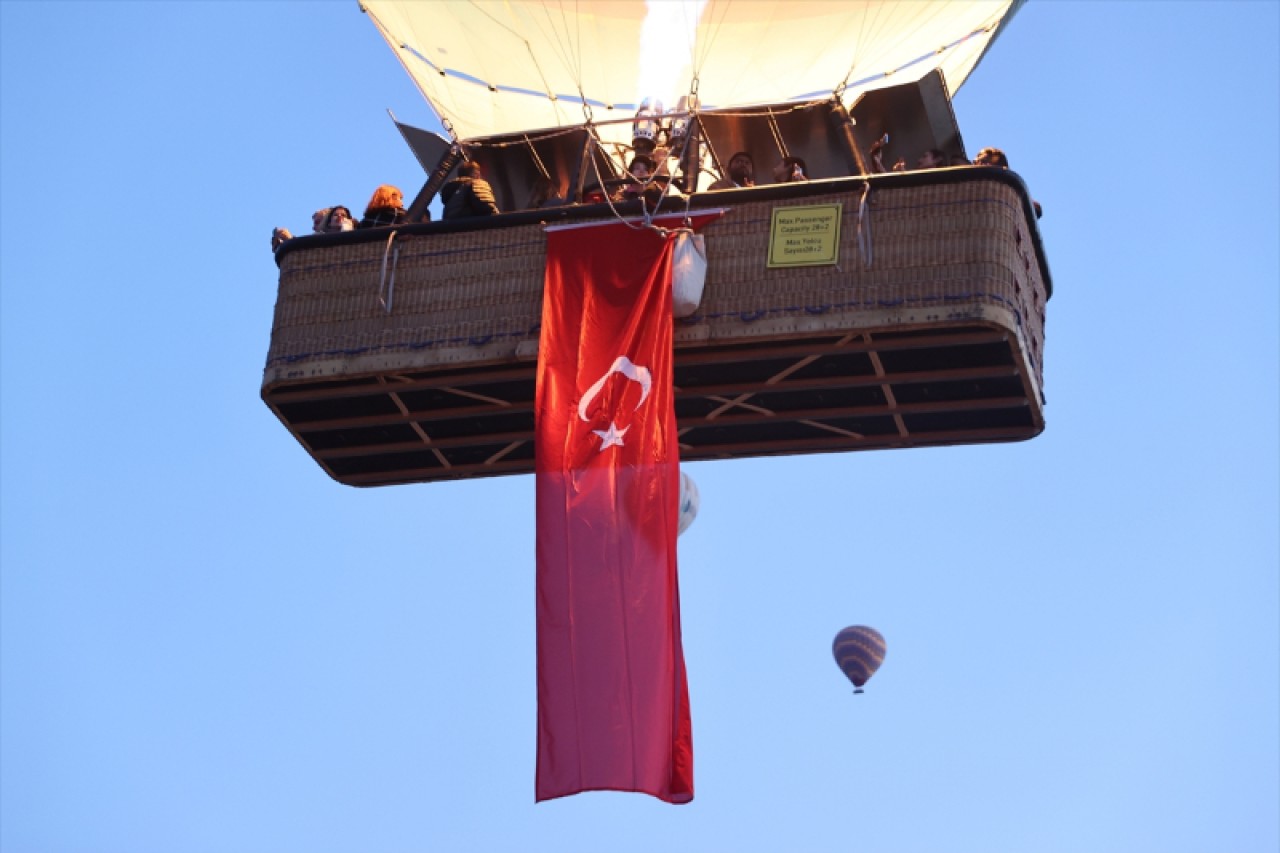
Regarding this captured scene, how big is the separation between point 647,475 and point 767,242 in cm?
132

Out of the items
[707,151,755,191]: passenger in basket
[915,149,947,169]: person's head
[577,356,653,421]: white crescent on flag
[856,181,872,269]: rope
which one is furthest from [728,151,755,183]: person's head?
[577,356,653,421]: white crescent on flag

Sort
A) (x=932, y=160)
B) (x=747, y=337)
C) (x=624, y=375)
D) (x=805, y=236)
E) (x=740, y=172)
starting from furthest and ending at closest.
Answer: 1. (x=740, y=172)
2. (x=932, y=160)
3. (x=805, y=236)
4. (x=747, y=337)
5. (x=624, y=375)

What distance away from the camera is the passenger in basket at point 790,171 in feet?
37.9

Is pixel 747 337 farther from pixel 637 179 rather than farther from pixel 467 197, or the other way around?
pixel 467 197

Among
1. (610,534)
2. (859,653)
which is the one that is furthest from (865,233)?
(859,653)

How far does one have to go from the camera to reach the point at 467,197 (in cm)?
1179

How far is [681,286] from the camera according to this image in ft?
35.9

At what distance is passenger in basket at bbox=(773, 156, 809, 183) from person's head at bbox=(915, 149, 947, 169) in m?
0.53

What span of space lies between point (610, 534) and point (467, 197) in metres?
2.22

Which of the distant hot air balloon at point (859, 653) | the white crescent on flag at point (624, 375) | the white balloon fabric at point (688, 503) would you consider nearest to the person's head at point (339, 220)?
the white crescent on flag at point (624, 375)

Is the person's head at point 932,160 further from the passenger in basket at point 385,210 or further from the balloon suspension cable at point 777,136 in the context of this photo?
the passenger in basket at point 385,210

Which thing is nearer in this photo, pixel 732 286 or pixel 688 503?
pixel 732 286

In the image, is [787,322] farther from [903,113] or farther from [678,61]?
[678,61]

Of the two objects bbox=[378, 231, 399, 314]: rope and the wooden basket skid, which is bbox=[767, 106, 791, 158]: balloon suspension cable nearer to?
the wooden basket skid
